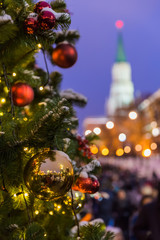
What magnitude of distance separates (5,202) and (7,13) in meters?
1.09

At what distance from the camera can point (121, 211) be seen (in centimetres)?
806

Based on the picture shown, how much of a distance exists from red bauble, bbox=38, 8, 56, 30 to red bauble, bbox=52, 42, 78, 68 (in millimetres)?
977

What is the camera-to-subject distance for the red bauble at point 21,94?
230cm

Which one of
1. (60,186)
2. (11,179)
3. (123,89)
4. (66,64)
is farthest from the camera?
(123,89)

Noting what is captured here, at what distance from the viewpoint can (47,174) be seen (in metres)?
1.55

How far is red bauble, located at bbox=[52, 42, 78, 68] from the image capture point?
2.68m

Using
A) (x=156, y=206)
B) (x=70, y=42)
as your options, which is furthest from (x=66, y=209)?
(x=156, y=206)

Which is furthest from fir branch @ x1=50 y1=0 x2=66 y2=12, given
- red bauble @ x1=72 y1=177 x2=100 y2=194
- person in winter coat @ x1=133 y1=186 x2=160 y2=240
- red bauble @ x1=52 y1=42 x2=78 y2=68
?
person in winter coat @ x1=133 y1=186 x2=160 y2=240

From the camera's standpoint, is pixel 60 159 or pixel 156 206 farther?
pixel 156 206

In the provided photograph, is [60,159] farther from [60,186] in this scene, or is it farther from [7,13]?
[7,13]

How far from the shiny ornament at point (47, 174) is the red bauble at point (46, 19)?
0.70 meters

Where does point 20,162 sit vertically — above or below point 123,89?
below

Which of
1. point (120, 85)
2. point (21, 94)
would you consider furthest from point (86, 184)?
point (120, 85)

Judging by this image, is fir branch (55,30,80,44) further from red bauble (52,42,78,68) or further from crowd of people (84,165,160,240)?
crowd of people (84,165,160,240)
